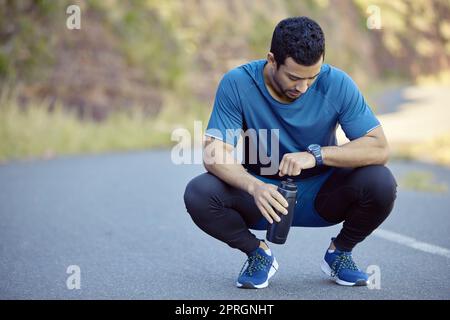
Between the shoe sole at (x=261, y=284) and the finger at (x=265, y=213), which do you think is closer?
the finger at (x=265, y=213)

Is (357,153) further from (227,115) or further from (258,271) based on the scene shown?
(258,271)

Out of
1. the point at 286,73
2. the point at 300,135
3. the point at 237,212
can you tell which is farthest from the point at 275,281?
the point at 286,73

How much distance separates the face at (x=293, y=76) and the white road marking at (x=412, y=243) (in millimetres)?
2107

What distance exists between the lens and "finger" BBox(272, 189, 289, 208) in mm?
4719

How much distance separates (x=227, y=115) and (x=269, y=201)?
2.11 ft

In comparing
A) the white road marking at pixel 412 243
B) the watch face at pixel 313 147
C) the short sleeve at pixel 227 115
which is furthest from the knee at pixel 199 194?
the white road marking at pixel 412 243

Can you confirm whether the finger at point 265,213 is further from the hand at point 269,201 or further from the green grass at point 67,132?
the green grass at point 67,132

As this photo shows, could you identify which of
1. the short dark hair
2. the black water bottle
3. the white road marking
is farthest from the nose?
the white road marking

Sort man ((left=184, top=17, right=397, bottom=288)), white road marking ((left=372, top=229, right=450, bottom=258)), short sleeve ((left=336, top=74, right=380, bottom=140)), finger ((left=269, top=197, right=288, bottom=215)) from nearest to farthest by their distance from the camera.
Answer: finger ((left=269, top=197, right=288, bottom=215))
man ((left=184, top=17, right=397, bottom=288))
short sleeve ((left=336, top=74, right=380, bottom=140))
white road marking ((left=372, top=229, right=450, bottom=258))

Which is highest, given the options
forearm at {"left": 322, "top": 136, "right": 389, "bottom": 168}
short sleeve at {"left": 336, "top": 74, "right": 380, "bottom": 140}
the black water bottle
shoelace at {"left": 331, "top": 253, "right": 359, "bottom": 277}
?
short sleeve at {"left": 336, "top": 74, "right": 380, "bottom": 140}

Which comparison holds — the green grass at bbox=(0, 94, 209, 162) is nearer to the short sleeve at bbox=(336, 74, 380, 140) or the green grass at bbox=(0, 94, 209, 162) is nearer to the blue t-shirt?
the blue t-shirt

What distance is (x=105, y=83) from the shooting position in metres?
20.0

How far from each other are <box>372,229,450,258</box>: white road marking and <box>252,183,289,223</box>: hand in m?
2.11

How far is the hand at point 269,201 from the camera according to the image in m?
4.72
